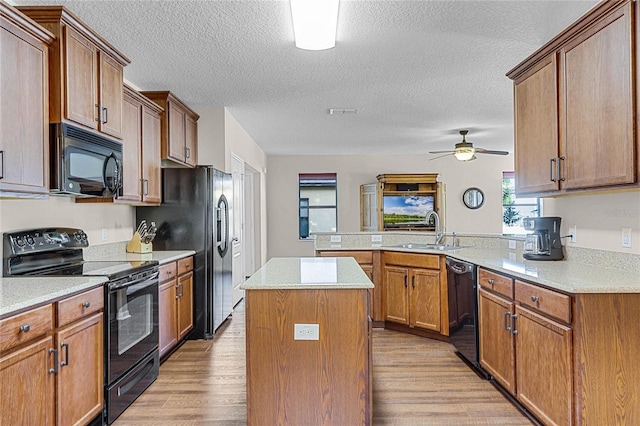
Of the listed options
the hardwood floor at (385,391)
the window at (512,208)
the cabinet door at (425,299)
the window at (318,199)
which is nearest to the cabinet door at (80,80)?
the hardwood floor at (385,391)

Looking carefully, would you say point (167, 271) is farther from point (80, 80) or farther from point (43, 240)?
point (80, 80)

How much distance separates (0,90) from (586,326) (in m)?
2.95

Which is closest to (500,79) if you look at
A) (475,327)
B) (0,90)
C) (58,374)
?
A: (475,327)

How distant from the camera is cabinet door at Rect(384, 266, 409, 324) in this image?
421cm

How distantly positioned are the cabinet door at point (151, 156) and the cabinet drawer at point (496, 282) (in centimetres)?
287

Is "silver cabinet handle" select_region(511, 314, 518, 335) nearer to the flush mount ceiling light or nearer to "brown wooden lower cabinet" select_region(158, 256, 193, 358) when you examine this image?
the flush mount ceiling light

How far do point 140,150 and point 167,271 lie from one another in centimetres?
108

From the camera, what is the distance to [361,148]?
25.9 feet

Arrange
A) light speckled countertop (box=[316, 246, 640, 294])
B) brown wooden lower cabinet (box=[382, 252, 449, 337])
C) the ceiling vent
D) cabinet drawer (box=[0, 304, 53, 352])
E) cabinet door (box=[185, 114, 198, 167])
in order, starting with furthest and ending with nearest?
1. the ceiling vent
2. cabinet door (box=[185, 114, 198, 167])
3. brown wooden lower cabinet (box=[382, 252, 449, 337])
4. light speckled countertop (box=[316, 246, 640, 294])
5. cabinet drawer (box=[0, 304, 53, 352])

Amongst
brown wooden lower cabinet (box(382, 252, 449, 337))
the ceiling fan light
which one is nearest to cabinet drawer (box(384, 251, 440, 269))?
brown wooden lower cabinet (box(382, 252, 449, 337))

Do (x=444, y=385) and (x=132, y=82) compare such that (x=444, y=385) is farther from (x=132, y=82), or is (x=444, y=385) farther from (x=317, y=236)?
(x=132, y=82)

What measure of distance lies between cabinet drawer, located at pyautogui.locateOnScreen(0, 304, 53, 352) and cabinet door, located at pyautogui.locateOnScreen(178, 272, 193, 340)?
1898 mm

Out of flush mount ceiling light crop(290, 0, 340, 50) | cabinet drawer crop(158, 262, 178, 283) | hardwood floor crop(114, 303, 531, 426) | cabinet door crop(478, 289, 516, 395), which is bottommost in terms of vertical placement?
hardwood floor crop(114, 303, 531, 426)

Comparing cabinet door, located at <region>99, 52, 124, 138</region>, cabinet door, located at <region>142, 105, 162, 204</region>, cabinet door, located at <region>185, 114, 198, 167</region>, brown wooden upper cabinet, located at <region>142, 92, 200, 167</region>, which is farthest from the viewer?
cabinet door, located at <region>185, 114, 198, 167</region>
